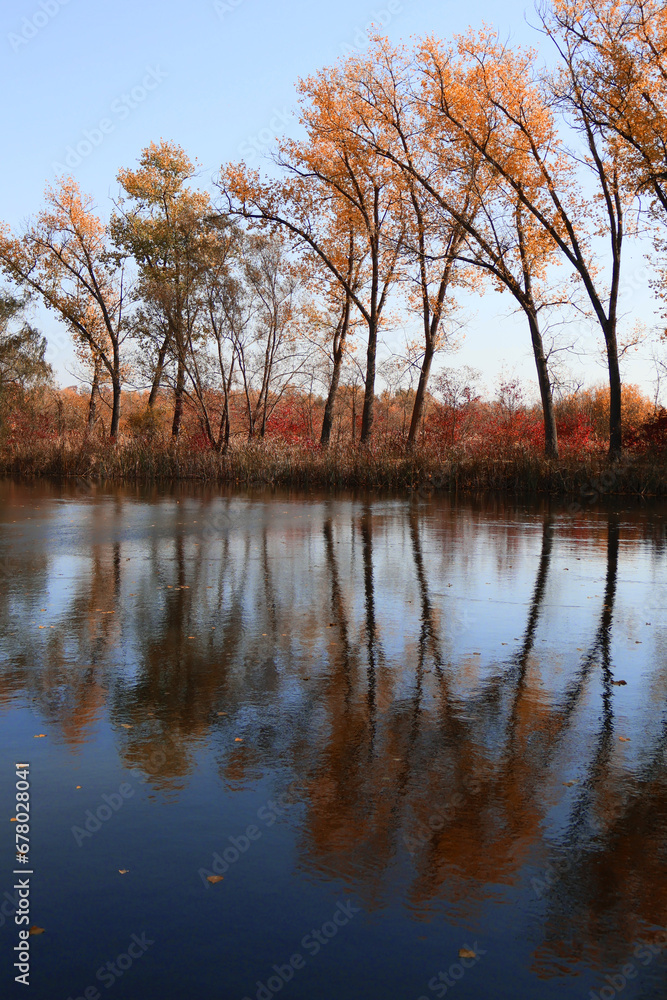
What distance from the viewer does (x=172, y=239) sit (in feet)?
152

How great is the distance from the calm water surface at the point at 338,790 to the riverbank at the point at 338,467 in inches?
641

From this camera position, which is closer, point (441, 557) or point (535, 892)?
point (535, 892)

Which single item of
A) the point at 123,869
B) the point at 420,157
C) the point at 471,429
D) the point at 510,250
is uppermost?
the point at 420,157

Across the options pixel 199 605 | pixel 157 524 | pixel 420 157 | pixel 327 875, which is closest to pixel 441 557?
pixel 199 605

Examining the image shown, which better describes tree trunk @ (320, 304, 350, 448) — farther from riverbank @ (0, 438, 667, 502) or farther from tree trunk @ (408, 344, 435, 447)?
riverbank @ (0, 438, 667, 502)

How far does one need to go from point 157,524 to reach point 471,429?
79.7 feet

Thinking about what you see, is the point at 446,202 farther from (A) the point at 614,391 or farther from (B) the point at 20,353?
(B) the point at 20,353

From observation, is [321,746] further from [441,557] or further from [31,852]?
[441,557]

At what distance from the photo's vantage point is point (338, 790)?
13.3 feet

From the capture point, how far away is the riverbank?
24781 mm

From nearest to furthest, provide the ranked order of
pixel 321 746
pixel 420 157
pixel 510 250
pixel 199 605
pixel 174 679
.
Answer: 1. pixel 321 746
2. pixel 174 679
3. pixel 199 605
4. pixel 510 250
5. pixel 420 157

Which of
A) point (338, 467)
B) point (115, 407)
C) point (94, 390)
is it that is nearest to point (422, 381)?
point (338, 467)

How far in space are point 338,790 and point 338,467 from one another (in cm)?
2516

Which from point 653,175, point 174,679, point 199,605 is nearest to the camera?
point 174,679
